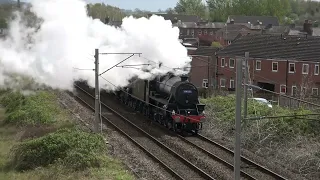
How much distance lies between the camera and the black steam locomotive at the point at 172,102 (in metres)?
26.0

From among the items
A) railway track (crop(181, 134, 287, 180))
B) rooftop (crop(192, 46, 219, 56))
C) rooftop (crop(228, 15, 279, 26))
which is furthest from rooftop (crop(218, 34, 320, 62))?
rooftop (crop(228, 15, 279, 26))

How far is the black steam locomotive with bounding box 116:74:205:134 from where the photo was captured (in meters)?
26.0

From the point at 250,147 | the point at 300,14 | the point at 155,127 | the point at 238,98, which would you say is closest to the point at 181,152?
the point at 250,147

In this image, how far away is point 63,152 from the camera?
2077cm

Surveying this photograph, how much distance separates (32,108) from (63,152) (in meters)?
→ 11.6

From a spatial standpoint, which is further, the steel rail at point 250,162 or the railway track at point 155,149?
the railway track at point 155,149

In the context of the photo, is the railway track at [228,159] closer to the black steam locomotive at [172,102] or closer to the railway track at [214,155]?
the railway track at [214,155]

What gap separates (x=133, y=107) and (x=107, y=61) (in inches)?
177

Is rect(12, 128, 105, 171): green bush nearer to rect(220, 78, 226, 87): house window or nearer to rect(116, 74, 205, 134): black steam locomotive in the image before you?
rect(116, 74, 205, 134): black steam locomotive

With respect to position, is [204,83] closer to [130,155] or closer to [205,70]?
[205,70]

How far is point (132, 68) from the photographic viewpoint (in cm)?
3038

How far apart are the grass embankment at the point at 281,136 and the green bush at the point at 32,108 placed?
983 cm

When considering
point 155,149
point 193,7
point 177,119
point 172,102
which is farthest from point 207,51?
point 193,7

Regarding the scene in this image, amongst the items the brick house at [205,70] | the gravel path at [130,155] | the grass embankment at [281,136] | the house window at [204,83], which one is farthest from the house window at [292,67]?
the gravel path at [130,155]
